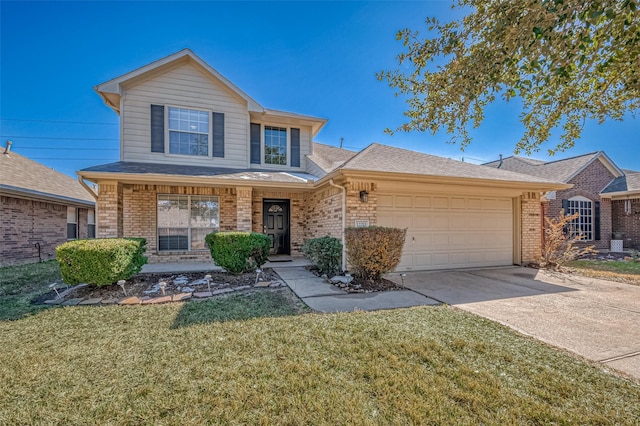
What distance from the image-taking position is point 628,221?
13.8 meters

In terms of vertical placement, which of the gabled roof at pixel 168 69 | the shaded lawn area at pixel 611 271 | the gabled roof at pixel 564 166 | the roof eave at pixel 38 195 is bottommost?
the shaded lawn area at pixel 611 271

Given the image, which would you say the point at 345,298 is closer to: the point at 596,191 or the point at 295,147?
the point at 295,147

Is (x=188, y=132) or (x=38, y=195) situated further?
(x=38, y=195)

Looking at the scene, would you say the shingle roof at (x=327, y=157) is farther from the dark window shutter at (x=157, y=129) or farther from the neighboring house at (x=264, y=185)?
the dark window shutter at (x=157, y=129)

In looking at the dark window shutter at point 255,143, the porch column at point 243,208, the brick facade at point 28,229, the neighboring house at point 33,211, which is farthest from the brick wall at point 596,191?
the brick facade at point 28,229

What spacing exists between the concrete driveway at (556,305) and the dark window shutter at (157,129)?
856 centimetres

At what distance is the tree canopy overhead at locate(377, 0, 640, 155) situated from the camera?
3.18 m

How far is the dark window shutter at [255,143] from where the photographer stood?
427 inches

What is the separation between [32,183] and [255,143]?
842 cm

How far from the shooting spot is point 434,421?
2.12 meters

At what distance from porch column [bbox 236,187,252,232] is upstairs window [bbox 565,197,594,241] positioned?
557 inches

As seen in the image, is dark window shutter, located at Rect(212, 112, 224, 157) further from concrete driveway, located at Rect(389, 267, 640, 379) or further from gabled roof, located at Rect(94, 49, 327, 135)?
concrete driveway, located at Rect(389, 267, 640, 379)

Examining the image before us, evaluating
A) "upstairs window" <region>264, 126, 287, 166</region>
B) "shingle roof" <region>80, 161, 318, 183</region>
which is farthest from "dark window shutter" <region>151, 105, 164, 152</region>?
"upstairs window" <region>264, 126, 287, 166</region>

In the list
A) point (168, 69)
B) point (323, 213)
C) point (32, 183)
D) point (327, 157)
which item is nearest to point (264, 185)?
point (323, 213)
